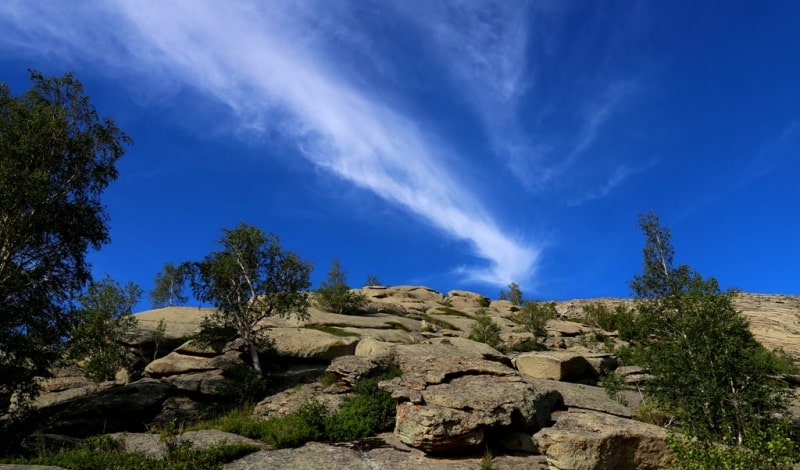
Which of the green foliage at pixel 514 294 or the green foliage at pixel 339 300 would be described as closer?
the green foliage at pixel 339 300

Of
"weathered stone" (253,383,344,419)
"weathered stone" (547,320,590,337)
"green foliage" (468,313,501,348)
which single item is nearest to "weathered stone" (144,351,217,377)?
"weathered stone" (253,383,344,419)

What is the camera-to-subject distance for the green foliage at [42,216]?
27953mm

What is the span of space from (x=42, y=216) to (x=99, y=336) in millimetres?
11762

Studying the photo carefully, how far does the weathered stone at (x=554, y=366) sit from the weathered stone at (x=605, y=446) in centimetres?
1646

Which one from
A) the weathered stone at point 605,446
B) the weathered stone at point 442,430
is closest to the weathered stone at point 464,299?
the weathered stone at point 442,430

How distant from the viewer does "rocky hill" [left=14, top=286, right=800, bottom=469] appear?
61.5 feet

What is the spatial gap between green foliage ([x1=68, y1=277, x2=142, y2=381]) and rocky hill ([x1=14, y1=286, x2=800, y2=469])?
4.49 ft

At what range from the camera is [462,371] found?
25094 millimetres

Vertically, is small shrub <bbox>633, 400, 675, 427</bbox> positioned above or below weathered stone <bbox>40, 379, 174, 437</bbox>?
above

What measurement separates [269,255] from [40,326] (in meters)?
16.5

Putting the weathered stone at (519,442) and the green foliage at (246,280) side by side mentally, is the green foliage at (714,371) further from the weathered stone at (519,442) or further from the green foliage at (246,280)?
the green foliage at (246,280)

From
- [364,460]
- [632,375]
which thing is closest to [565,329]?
[632,375]

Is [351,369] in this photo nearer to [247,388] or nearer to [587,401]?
[247,388]

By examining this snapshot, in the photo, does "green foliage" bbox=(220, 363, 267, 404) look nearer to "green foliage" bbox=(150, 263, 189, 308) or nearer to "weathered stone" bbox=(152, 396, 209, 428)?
"weathered stone" bbox=(152, 396, 209, 428)
